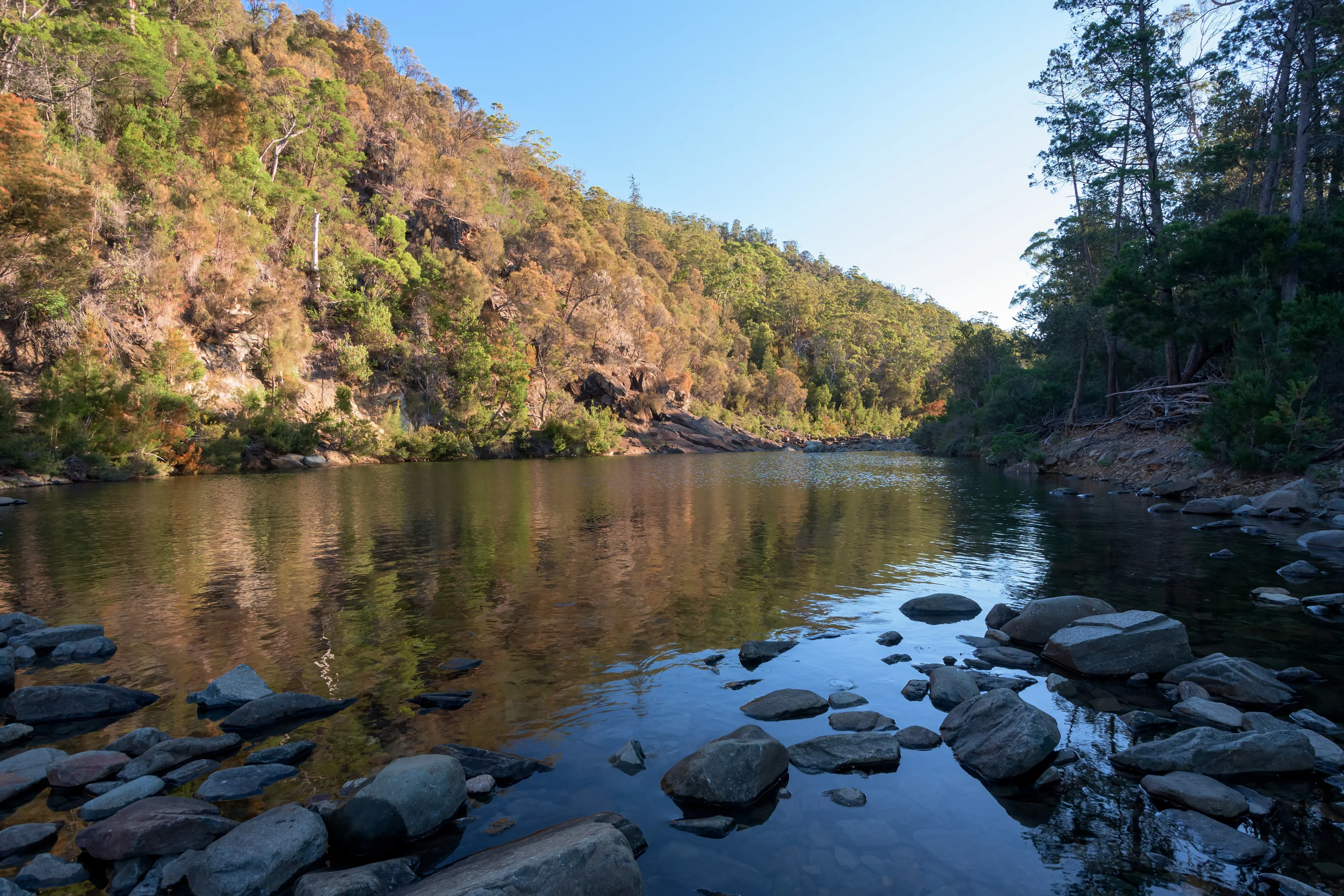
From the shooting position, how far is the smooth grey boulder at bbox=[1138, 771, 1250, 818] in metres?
4.64

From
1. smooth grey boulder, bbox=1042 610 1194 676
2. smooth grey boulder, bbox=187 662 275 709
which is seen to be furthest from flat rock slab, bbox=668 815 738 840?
smooth grey boulder, bbox=1042 610 1194 676

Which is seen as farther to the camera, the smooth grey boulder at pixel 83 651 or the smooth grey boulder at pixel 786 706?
the smooth grey boulder at pixel 83 651

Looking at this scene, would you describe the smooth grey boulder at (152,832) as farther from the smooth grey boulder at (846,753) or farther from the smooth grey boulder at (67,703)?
the smooth grey boulder at (846,753)

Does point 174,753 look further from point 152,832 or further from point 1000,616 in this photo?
point 1000,616

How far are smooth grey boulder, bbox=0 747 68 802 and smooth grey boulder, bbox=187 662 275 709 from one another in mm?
1126

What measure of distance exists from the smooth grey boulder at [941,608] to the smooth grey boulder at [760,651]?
243 cm

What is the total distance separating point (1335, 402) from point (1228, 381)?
2.74 meters

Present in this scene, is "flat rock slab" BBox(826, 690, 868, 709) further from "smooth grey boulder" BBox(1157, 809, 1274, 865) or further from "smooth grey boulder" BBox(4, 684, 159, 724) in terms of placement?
"smooth grey boulder" BBox(4, 684, 159, 724)

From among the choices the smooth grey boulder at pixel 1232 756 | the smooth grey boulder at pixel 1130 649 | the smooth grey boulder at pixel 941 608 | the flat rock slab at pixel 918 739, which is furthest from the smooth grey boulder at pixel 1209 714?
the smooth grey boulder at pixel 941 608

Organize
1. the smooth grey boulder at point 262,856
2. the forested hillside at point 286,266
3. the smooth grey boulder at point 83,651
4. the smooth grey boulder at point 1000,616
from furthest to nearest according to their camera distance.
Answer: the forested hillside at point 286,266
the smooth grey boulder at point 1000,616
the smooth grey boulder at point 83,651
the smooth grey boulder at point 262,856

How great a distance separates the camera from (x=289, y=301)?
43.0 m

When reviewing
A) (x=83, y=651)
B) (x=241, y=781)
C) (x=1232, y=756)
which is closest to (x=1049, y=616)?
(x=1232, y=756)

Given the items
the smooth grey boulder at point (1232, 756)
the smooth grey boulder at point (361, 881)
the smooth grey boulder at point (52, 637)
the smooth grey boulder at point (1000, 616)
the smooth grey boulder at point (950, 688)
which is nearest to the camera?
the smooth grey boulder at point (361, 881)

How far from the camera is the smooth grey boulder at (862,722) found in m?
6.21
